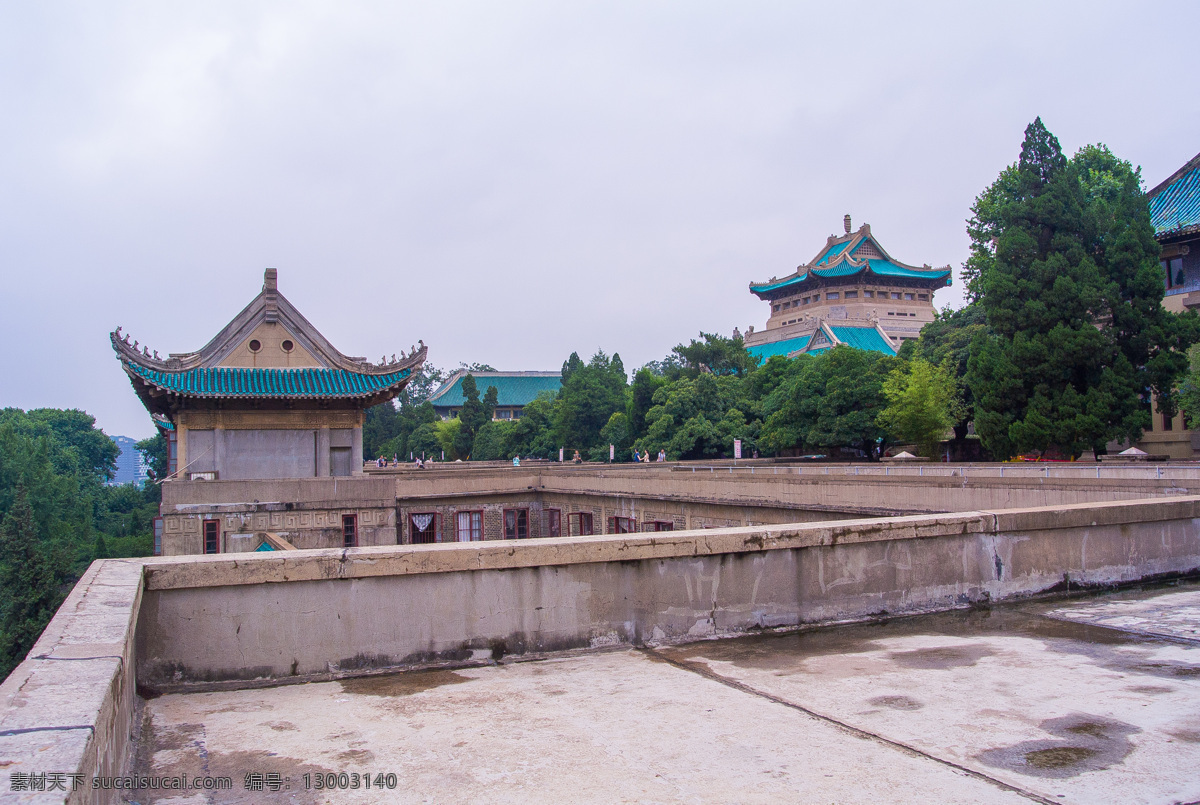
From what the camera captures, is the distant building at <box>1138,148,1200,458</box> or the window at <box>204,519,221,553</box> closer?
the window at <box>204,519,221,553</box>

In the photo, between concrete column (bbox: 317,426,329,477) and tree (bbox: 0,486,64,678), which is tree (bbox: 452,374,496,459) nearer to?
tree (bbox: 0,486,64,678)

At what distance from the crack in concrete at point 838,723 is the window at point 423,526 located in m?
26.3

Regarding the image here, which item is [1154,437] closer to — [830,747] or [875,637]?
[875,637]

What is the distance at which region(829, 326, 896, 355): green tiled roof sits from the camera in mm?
76312

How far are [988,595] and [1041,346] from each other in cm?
2713

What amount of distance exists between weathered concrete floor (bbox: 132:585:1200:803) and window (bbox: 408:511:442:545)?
26.4m

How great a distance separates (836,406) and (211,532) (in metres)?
30.4

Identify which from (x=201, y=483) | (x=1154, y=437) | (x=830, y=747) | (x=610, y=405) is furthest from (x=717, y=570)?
(x=610, y=405)

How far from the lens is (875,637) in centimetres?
659

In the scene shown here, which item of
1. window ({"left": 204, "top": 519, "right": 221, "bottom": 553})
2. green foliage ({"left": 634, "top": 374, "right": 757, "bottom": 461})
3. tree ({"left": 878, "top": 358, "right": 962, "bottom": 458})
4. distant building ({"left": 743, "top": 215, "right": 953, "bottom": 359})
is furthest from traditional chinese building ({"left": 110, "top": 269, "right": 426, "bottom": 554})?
distant building ({"left": 743, "top": 215, "right": 953, "bottom": 359})

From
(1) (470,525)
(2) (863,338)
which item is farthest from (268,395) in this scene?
(2) (863,338)

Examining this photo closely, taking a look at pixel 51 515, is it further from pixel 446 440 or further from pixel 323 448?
pixel 323 448

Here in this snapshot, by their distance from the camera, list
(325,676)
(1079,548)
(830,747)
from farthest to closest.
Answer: (1079,548)
(325,676)
(830,747)

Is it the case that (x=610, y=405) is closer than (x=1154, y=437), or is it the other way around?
(x=1154, y=437)
